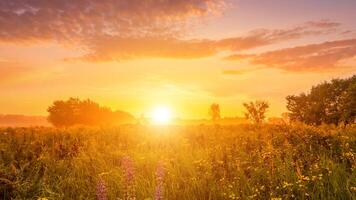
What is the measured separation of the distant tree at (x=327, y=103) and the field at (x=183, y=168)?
21.4 metres

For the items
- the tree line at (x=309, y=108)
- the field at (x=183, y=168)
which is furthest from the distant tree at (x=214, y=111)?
the field at (x=183, y=168)

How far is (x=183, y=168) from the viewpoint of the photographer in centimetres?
941

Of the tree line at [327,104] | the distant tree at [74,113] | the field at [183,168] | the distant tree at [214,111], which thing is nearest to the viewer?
the field at [183,168]

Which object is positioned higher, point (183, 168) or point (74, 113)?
point (74, 113)

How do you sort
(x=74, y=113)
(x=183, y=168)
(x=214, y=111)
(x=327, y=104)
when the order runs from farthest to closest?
(x=214, y=111) < (x=74, y=113) < (x=327, y=104) < (x=183, y=168)

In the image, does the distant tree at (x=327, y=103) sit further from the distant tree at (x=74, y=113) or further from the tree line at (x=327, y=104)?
the distant tree at (x=74, y=113)

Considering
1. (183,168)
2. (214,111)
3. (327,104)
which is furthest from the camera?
(214,111)

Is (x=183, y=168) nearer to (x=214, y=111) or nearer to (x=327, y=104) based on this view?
(x=327, y=104)

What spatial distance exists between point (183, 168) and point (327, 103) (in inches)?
1157

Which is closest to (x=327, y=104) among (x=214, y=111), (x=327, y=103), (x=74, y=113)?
(x=327, y=103)

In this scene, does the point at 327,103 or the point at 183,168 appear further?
the point at 327,103

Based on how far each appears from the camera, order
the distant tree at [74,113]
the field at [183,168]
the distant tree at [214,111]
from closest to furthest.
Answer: the field at [183,168] < the distant tree at [74,113] < the distant tree at [214,111]

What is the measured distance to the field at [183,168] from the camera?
7.47 meters

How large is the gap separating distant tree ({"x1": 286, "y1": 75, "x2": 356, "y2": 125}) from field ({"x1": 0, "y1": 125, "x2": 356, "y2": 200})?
70.1ft
